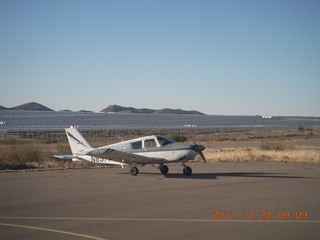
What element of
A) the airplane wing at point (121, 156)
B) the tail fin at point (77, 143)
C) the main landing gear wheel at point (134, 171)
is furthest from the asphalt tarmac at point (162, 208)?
the tail fin at point (77, 143)

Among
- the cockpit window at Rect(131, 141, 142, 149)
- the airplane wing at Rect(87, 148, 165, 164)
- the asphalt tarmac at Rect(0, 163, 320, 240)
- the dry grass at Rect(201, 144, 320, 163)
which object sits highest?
the cockpit window at Rect(131, 141, 142, 149)

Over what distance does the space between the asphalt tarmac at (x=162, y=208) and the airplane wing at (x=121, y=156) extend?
60.3 inches

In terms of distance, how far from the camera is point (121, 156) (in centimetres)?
2091

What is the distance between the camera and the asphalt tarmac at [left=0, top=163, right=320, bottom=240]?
8.94 meters

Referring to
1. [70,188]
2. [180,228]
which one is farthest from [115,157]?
[180,228]

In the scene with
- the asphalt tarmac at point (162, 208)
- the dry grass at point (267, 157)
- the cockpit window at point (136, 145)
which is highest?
the cockpit window at point (136, 145)

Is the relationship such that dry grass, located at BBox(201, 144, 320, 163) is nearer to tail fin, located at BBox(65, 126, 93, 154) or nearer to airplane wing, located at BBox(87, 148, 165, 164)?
airplane wing, located at BBox(87, 148, 165, 164)

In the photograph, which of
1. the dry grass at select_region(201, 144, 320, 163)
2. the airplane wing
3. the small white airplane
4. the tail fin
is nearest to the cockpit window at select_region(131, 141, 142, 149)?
the small white airplane

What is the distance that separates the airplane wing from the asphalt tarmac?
1532 mm

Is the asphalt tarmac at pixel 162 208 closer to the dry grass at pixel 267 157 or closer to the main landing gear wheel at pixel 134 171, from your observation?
the main landing gear wheel at pixel 134 171

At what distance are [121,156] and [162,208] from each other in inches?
367

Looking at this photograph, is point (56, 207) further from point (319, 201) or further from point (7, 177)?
point (7, 177)

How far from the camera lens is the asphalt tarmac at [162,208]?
8.94 metres

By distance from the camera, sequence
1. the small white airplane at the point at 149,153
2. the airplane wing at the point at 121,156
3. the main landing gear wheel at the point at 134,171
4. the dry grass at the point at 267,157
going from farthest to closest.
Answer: the dry grass at the point at 267,157 → the main landing gear wheel at the point at 134,171 → the small white airplane at the point at 149,153 → the airplane wing at the point at 121,156
